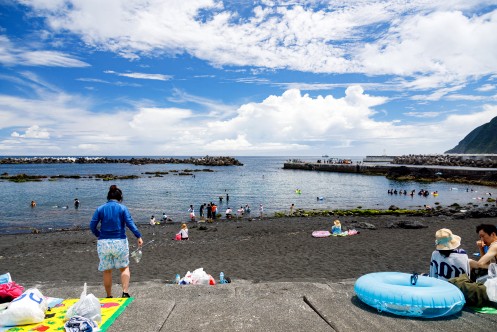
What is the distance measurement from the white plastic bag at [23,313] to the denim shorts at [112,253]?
125 cm

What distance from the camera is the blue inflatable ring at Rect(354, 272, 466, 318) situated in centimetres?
480

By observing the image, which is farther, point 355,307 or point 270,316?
point 355,307

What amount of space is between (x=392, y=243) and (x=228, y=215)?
50.8 feet

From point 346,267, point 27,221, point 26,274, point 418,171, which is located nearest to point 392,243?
point 346,267

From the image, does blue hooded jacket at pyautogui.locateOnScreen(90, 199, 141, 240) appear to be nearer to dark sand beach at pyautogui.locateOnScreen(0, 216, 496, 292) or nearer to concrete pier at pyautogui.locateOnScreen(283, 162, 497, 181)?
dark sand beach at pyautogui.locateOnScreen(0, 216, 496, 292)

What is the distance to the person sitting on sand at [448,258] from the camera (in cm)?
571

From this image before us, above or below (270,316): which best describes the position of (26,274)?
below

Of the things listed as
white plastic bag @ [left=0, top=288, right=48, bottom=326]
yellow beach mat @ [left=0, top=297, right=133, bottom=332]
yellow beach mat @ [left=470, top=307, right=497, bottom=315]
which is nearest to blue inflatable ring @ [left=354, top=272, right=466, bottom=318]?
yellow beach mat @ [left=470, top=307, right=497, bottom=315]

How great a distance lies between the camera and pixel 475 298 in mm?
5203

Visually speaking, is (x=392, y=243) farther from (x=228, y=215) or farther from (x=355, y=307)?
(x=228, y=215)

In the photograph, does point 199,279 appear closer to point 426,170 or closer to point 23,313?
point 23,313

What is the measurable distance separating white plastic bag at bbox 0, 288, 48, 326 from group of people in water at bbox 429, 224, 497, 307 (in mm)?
6094

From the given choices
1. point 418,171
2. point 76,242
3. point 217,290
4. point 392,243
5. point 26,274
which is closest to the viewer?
point 217,290

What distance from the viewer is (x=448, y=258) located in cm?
589
